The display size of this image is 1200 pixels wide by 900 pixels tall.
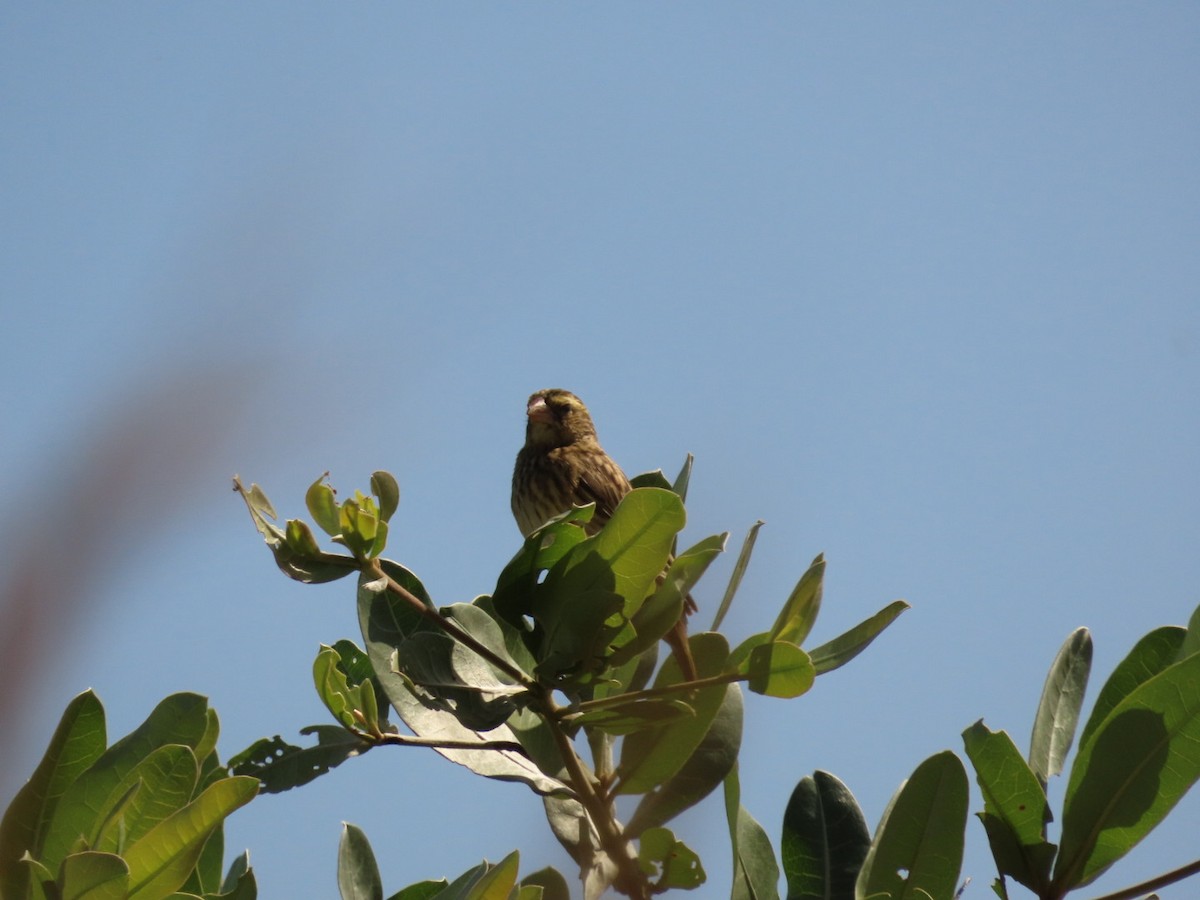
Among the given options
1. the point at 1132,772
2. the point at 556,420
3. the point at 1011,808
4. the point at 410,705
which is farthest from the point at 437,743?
the point at 556,420

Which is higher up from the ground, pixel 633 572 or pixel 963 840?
pixel 633 572

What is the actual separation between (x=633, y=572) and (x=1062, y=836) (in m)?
0.66

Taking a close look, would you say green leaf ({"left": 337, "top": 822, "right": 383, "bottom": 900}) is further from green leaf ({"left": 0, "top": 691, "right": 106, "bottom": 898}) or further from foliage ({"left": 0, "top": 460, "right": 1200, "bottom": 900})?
green leaf ({"left": 0, "top": 691, "right": 106, "bottom": 898})

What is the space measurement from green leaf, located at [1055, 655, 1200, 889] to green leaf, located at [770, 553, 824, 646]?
0.40 m

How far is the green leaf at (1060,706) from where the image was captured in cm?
192

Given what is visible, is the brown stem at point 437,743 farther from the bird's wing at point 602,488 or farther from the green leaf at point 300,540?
the bird's wing at point 602,488

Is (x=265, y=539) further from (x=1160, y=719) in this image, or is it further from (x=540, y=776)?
(x=1160, y=719)

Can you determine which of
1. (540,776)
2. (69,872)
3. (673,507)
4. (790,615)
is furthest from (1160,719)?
(69,872)

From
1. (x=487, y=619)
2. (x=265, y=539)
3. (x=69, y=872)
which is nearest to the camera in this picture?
(x=69, y=872)

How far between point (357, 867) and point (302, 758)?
178 mm

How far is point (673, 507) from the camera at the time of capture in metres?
1.83

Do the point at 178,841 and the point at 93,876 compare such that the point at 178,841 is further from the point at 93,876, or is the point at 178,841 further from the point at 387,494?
the point at 387,494

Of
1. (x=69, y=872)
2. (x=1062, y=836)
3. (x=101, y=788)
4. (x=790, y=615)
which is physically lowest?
(x=1062, y=836)

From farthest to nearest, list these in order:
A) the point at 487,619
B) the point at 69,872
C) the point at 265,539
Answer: the point at 487,619 < the point at 265,539 < the point at 69,872
